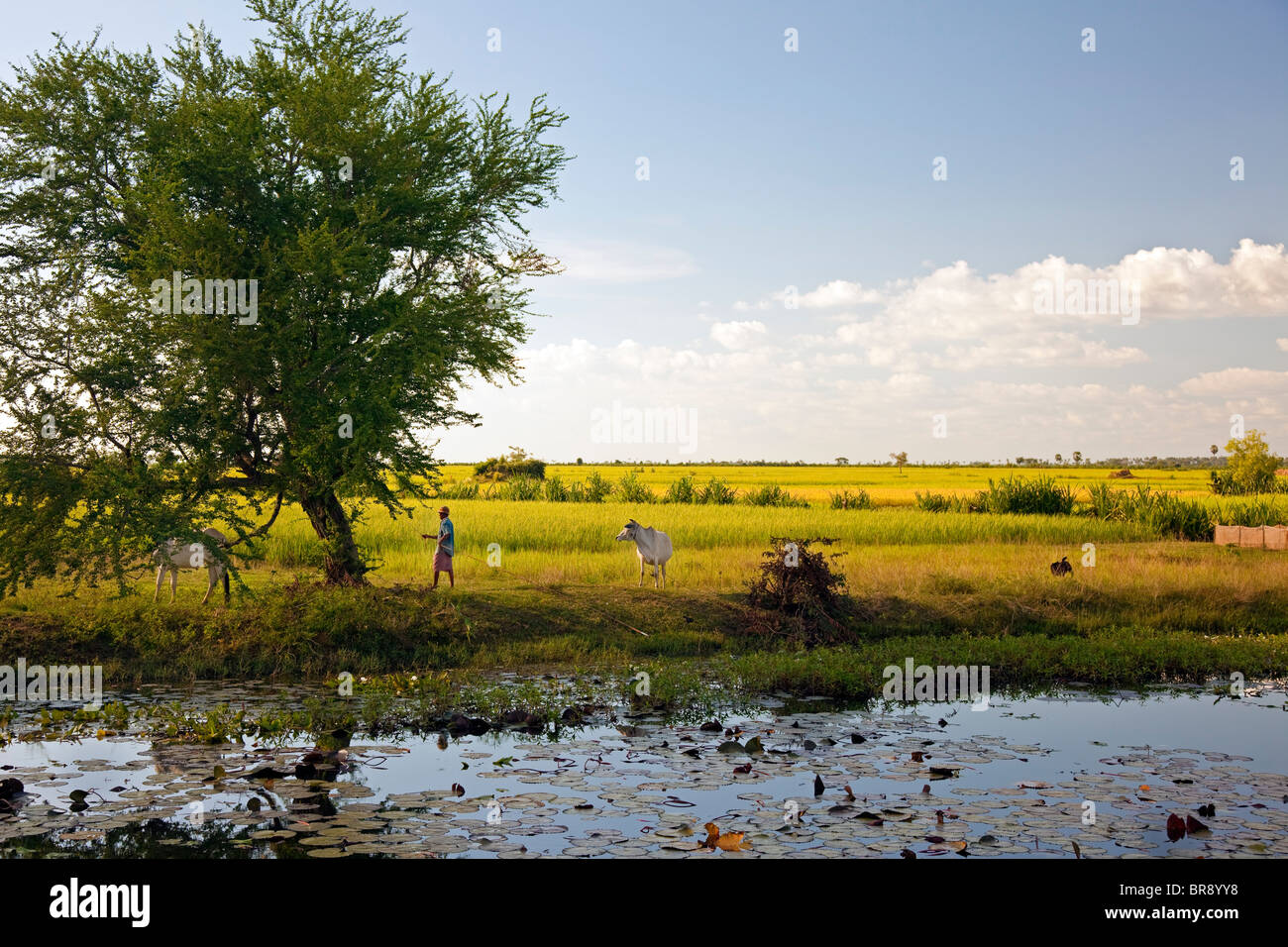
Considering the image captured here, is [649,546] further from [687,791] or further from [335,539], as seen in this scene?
[687,791]

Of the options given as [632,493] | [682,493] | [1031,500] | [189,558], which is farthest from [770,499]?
[189,558]

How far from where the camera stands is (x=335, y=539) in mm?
19484

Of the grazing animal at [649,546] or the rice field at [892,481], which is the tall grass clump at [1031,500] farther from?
the grazing animal at [649,546]

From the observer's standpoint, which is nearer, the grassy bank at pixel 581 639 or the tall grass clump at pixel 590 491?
the grassy bank at pixel 581 639

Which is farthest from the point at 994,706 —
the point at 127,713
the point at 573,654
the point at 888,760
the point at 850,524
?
the point at 850,524

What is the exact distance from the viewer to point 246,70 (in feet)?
66.2

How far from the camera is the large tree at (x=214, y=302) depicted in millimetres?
17234

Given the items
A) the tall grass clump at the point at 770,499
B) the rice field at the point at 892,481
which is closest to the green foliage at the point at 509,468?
the rice field at the point at 892,481

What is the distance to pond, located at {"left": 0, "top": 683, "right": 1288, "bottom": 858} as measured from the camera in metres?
7.50

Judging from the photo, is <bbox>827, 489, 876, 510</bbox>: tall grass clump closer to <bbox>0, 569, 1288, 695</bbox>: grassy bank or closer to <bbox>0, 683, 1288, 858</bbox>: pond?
<bbox>0, 569, 1288, 695</bbox>: grassy bank

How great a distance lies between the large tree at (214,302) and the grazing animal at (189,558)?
1.60 ft

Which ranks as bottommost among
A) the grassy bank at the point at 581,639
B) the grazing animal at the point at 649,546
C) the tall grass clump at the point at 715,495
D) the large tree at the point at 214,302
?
the grassy bank at the point at 581,639

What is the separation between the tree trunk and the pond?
7635 millimetres

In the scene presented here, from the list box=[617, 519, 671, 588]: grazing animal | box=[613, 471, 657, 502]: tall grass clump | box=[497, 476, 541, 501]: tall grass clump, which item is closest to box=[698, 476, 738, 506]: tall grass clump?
box=[613, 471, 657, 502]: tall grass clump
